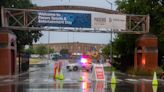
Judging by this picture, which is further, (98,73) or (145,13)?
(145,13)

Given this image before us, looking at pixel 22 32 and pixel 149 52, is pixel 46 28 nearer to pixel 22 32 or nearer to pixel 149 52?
pixel 149 52

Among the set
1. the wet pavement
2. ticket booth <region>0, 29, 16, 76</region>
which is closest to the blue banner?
ticket booth <region>0, 29, 16, 76</region>

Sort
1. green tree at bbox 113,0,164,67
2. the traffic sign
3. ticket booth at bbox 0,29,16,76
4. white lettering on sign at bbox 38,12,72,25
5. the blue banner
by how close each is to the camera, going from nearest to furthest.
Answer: the traffic sign
ticket booth at bbox 0,29,16,76
white lettering on sign at bbox 38,12,72,25
the blue banner
green tree at bbox 113,0,164,67

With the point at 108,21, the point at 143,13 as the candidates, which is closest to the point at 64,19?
the point at 108,21

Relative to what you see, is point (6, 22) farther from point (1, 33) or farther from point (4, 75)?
point (4, 75)

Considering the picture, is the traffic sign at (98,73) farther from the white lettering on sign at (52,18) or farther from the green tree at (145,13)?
the green tree at (145,13)

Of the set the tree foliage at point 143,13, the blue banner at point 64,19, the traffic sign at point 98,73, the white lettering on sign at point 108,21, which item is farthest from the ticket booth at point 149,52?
the traffic sign at point 98,73

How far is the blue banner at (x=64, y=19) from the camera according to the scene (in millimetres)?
55125

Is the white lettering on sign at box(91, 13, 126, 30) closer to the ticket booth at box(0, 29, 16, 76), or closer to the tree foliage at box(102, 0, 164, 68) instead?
the tree foliage at box(102, 0, 164, 68)

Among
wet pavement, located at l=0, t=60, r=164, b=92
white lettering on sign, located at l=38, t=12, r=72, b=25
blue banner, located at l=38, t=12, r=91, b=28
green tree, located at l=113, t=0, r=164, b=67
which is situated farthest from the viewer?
green tree, located at l=113, t=0, r=164, b=67

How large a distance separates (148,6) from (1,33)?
19.7 metres

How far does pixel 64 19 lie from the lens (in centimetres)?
5531

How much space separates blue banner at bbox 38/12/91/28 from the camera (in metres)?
55.1

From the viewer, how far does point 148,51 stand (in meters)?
56.2
